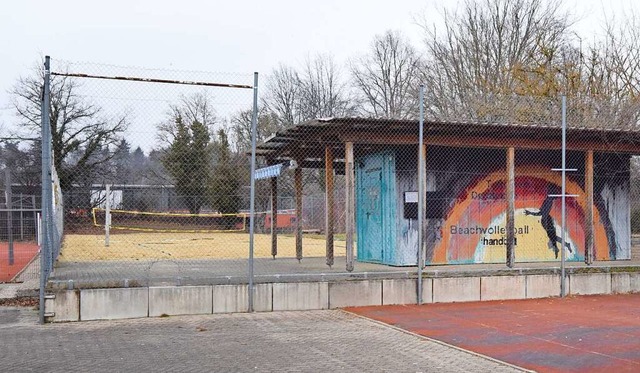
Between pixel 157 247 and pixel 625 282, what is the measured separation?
36.6ft

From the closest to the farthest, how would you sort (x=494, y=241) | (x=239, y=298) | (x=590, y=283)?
1. (x=239, y=298)
2. (x=590, y=283)
3. (x=494, y=241)

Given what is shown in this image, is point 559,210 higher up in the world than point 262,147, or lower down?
lower down

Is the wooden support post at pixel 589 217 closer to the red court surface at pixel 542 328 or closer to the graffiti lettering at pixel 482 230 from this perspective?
the red court surface at pixel 542 328

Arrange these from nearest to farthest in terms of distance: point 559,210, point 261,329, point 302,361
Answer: point 302,361, point 261,329, point 559,210

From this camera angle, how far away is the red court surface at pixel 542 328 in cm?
799

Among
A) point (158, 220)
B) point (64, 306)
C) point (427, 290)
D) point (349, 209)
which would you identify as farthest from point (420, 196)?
point (64, 306)

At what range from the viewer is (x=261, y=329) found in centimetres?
994

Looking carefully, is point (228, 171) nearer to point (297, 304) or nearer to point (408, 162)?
point (297, 304)

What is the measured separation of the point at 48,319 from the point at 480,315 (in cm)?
669

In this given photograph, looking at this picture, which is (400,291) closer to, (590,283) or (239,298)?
(239,298)

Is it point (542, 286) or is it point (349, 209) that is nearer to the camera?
point (349, 209)

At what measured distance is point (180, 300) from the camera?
36.2ft

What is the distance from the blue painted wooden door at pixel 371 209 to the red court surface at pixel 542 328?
3.74 metres

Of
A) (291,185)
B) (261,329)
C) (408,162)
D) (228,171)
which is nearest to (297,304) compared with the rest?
(261,329)
